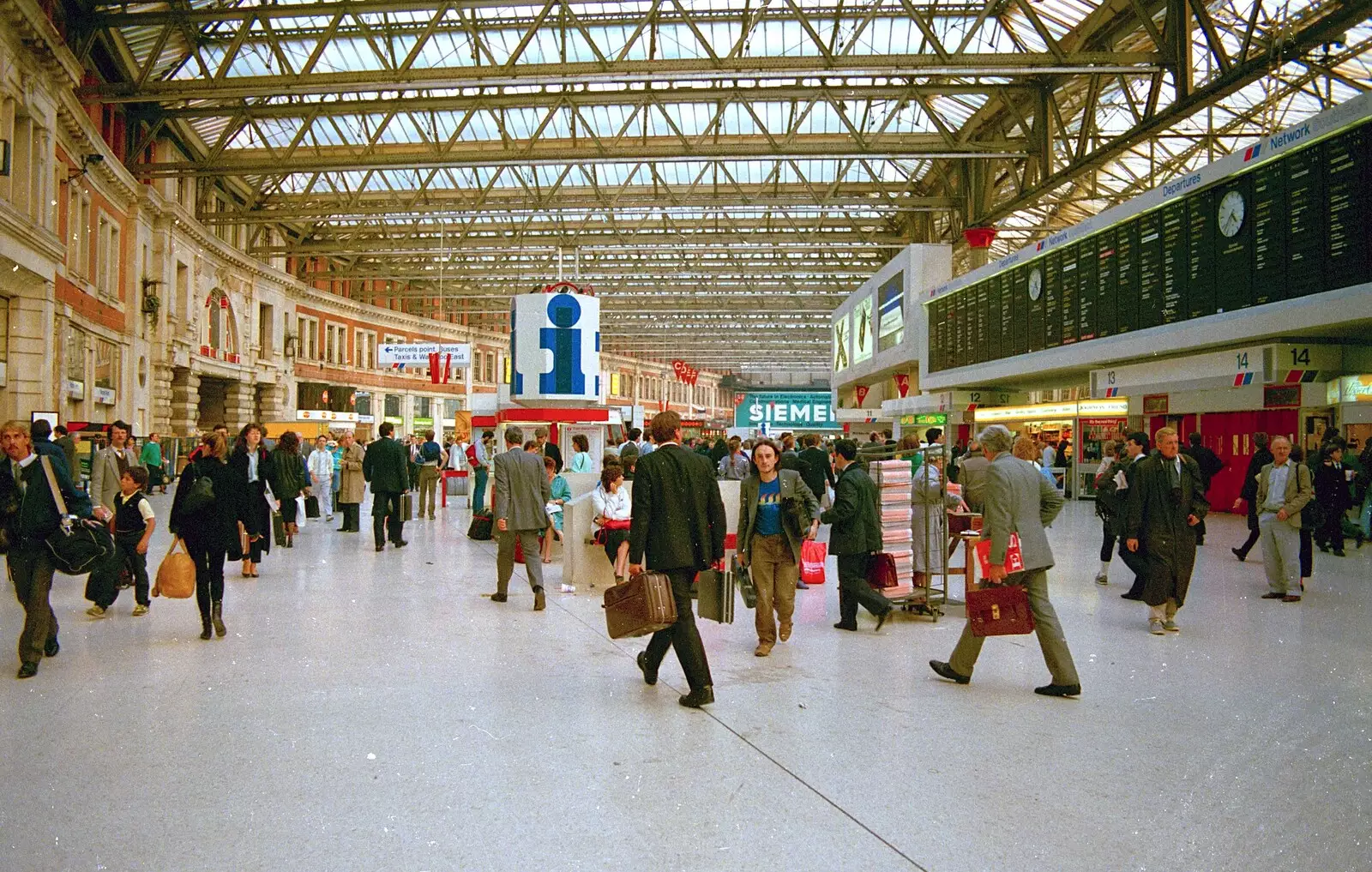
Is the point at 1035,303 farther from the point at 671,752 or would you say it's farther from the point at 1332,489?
the point at 671,752

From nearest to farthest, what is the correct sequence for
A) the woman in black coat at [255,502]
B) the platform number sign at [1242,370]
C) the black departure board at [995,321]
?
the woman in black coat at [255,502] → the platform number sign at [1242,370] → the black departure board at [995,321]

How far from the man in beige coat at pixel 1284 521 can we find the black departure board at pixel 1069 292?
8.85 m

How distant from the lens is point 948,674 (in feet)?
20.0

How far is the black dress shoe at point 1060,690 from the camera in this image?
567 cm

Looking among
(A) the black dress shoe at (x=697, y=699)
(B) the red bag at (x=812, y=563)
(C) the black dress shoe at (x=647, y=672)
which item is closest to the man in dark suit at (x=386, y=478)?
(B) the red bag at (x=812, y=563)

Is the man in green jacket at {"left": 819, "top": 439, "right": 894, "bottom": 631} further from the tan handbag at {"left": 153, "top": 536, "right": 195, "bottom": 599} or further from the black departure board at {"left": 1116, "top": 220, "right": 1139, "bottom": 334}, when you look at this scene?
the black departure board at {"left": 1116, "top": 220, "right": 1139, "bottom": 334}

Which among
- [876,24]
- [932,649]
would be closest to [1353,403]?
[932,649]

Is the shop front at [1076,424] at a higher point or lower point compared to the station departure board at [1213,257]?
lower

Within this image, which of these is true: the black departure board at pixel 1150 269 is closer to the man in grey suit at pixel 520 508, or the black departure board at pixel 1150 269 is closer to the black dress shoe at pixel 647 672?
the man in grey suit at pixel 520 508

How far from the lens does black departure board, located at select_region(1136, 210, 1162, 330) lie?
15086 millimetres

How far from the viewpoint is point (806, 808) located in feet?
12.8

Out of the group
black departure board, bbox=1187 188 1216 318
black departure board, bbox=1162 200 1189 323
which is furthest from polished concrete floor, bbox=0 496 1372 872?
black departure board, bbox=1162 200 1189 323

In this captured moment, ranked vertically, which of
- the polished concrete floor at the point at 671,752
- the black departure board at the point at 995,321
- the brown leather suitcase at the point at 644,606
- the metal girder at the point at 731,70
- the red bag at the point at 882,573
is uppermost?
the metal girder at the point at 731,70

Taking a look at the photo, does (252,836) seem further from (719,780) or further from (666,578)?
(666,578)
